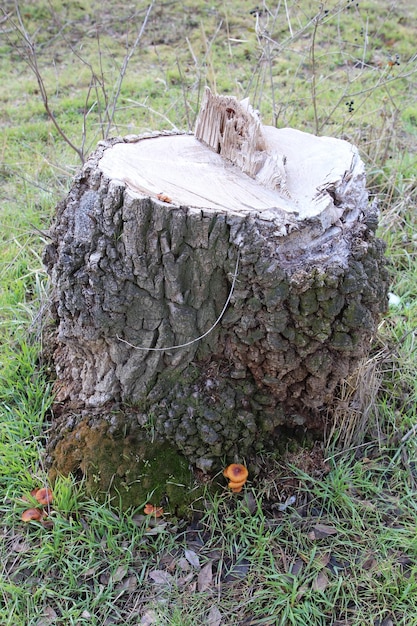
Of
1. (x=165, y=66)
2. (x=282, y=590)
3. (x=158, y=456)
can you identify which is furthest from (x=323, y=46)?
(x=282, y=590)

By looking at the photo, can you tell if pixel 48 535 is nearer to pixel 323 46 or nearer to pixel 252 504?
pixel 252 504

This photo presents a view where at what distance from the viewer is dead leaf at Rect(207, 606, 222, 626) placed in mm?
1902

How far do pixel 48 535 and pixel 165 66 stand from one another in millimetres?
5605

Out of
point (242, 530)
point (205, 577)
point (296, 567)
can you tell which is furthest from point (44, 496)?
point (296, 567)

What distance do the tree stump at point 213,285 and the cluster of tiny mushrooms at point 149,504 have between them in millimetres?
111

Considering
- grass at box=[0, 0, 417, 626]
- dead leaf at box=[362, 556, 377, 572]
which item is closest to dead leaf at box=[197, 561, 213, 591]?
grass at box=[0, 0, 417, 626]

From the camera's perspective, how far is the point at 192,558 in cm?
209

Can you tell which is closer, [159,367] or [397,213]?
[159,367]

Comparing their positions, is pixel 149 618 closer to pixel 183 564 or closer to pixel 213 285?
pixel 183 564

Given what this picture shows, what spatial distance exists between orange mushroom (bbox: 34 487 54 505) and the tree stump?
0.43ft

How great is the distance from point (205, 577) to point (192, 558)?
9cm

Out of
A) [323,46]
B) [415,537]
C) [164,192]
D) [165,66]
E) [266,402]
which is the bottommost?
[415,537]

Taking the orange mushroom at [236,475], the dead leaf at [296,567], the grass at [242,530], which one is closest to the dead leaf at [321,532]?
the grass at [242,530]

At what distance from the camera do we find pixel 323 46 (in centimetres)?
620
